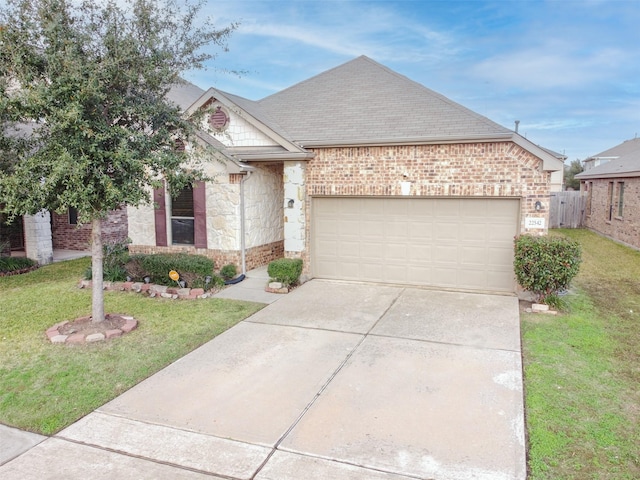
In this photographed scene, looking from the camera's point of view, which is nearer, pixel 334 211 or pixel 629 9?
pixel 334 211

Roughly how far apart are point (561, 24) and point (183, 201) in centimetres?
1190

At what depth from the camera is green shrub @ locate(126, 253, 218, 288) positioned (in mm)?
9961

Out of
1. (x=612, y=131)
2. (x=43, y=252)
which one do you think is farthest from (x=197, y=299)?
(x=612, y=131)

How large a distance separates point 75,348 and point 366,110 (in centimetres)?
856

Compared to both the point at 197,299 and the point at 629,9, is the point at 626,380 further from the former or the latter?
the point at 629,9

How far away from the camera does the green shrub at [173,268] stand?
32.7 feet

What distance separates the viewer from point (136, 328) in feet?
25.0

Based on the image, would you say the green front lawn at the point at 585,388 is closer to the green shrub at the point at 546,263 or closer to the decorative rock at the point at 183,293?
the green shrub at the point at 546,263

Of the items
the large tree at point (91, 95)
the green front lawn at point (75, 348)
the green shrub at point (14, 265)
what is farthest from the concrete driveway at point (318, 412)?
the green shrub at point (14, 265)

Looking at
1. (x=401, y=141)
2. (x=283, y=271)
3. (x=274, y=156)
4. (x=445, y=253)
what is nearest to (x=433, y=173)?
(x=401, y=141)

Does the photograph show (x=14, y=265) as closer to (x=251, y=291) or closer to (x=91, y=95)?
(x=251, y=291)

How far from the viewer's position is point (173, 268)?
10.0 meters

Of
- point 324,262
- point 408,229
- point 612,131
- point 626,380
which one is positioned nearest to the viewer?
point 626,380

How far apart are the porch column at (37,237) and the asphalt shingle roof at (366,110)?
728cm
